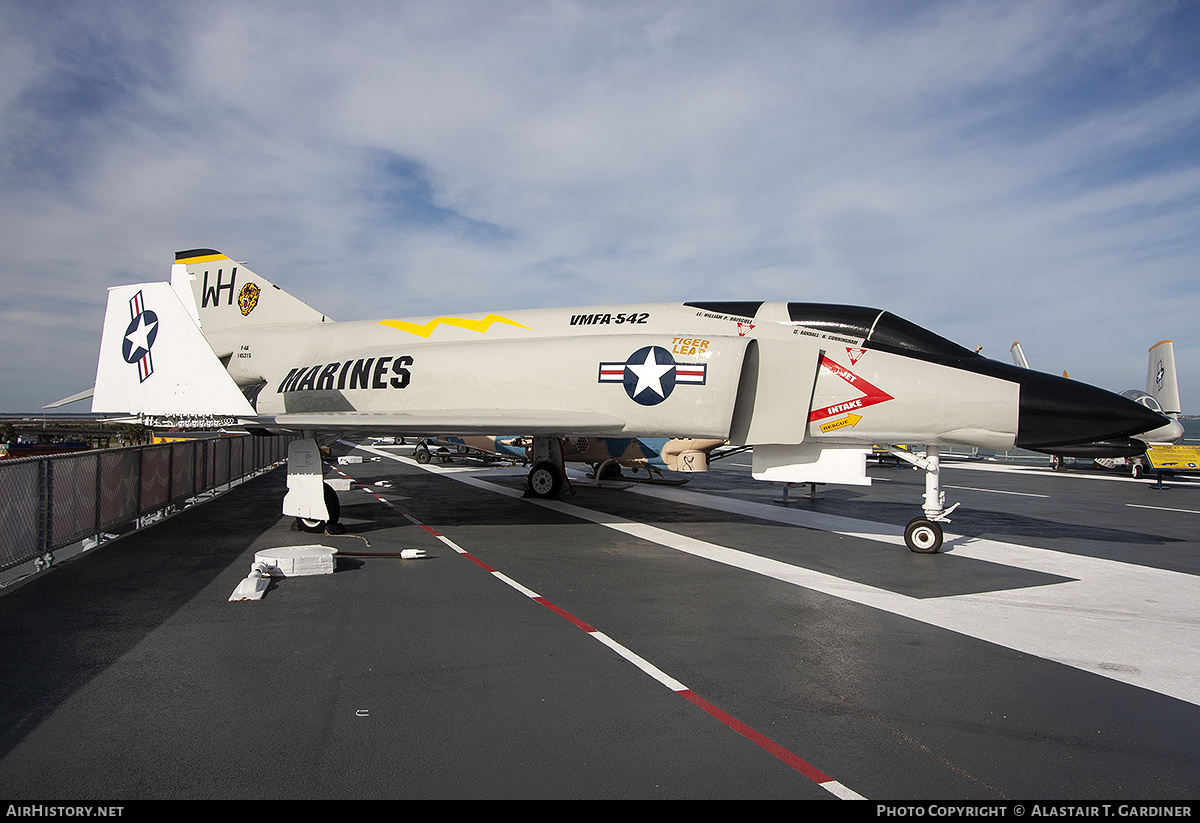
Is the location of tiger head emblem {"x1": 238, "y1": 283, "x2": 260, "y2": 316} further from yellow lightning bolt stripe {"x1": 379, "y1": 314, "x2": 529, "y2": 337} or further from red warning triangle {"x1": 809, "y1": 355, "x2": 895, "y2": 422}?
red warning triangle {"x1": 809, "y1": 355, "x2": 895, "y2": 422}

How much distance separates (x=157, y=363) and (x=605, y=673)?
8.77m

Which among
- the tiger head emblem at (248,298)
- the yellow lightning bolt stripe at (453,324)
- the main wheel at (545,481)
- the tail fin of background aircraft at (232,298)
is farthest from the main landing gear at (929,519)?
the tiger head emblem at (248,298)

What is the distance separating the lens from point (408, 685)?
4.15m

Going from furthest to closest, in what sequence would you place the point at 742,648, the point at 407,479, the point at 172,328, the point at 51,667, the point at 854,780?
the point at 407,479 → the point at 172,328 → the point at 742,648 → the point at 51,667 → the point at 854,780

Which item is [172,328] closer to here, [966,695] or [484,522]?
[484,522]

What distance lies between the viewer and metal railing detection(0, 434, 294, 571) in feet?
21.7

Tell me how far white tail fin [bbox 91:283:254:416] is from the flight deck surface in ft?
6.48

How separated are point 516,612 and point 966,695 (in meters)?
3.52

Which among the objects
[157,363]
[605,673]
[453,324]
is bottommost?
[605,673]

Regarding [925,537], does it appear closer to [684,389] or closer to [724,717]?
[684,389]

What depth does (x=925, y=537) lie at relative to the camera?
8781 mm

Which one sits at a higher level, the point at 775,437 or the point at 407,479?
the point at 775,437

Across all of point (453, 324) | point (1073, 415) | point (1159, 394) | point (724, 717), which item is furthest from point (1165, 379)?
point (724, 717)

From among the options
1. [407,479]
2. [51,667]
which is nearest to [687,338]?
[51,667]
